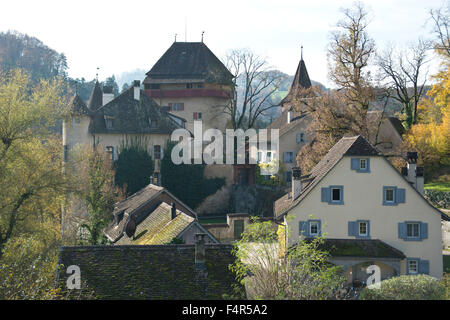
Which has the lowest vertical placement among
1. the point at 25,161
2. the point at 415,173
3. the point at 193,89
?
the point at 415,173

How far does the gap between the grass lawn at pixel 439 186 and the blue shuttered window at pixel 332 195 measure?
1453 centimetres

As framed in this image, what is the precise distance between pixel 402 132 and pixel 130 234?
24.6 meters

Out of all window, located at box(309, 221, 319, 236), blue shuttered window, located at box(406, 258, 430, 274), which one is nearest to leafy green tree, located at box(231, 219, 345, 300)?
window, located at box(309, 221, 319, 236)

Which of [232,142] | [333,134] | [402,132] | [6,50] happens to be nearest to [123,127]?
[232,142]

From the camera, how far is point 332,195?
27.0m

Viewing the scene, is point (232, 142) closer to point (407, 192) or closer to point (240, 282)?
point (407, 192)

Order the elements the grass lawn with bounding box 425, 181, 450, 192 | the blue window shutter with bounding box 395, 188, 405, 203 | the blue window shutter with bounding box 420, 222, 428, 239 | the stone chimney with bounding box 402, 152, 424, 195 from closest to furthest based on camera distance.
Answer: the blue window shutter with bounding box 420, 222, 428, 239
the blue window shutter with bounding box 395, 188, 405, 203
the stone chimney with bounding box 402, 152, 424, 195
the grass lawn with bounding box 425, 181, 450, 192

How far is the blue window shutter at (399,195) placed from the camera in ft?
87.6

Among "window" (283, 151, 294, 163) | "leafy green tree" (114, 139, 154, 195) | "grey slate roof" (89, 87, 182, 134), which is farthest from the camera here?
"window" (283, 151, 294, 163)

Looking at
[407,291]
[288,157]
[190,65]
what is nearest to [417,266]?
[407,291]

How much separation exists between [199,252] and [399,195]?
40.0ft

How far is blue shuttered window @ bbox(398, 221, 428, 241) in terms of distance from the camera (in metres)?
26.6

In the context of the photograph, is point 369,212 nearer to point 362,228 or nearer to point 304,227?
point 362,228

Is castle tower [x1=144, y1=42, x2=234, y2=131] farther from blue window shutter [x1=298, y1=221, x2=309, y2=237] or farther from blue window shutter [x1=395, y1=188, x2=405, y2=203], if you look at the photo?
blue window shutter [x1=395, y1=188, x2=405, y2=203]
